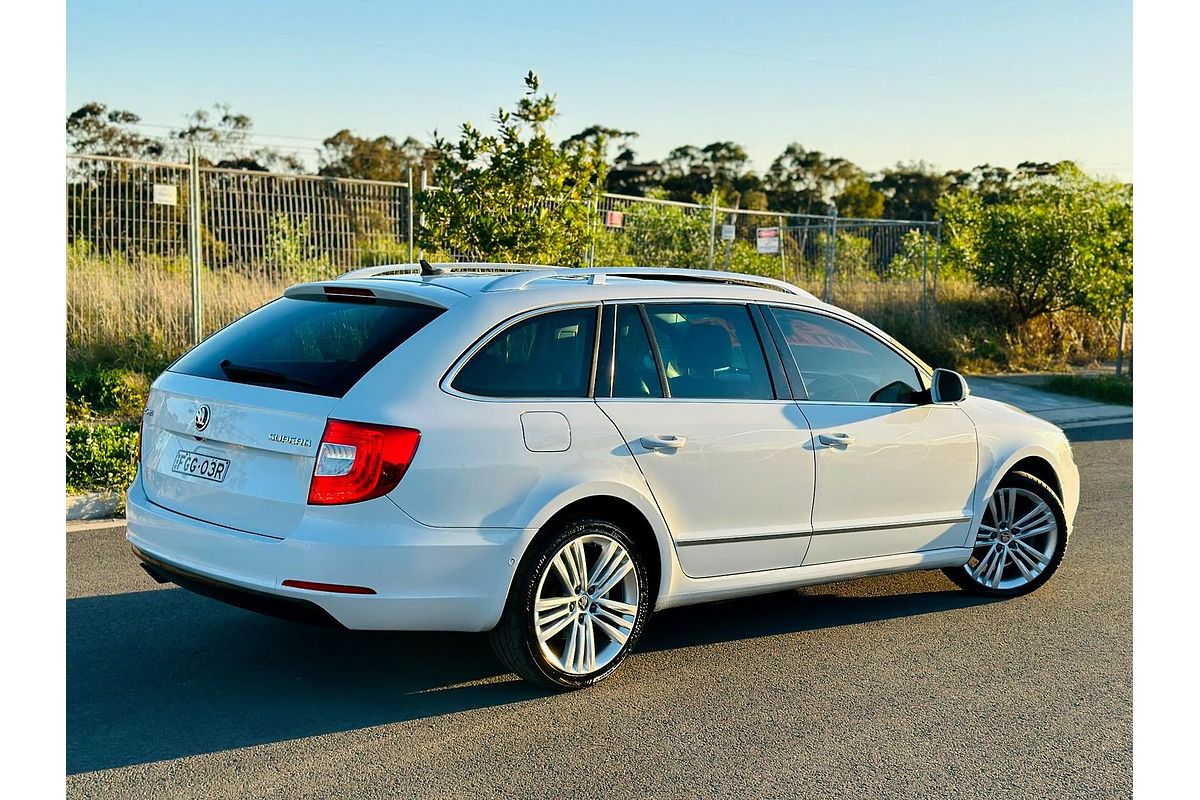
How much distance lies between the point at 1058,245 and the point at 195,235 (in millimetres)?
13840

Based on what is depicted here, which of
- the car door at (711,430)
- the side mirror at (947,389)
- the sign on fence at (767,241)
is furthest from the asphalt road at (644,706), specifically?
the sign on fence at (767,241)

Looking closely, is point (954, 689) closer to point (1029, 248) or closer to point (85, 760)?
point (85, 760)

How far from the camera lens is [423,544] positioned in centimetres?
477

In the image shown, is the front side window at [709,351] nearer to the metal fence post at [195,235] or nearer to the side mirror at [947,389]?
the side mirror at [947,389]

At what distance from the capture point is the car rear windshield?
4.97 meters

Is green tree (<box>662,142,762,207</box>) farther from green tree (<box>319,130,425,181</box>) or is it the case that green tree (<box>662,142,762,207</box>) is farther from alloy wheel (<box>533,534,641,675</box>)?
alloy wheel (<box>533,534,641,675</box>)

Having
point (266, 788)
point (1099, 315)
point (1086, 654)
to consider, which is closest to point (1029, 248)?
point (1099, 315)

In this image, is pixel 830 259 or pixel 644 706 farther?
pixel 830 259

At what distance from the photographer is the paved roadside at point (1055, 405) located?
1538 cm

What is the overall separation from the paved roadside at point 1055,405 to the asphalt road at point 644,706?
8.79m

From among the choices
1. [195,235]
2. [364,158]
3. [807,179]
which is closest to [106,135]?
[364,158]

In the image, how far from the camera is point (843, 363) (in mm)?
6383

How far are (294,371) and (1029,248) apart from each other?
1795 centimetres

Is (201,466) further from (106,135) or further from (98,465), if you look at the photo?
(106,135)
